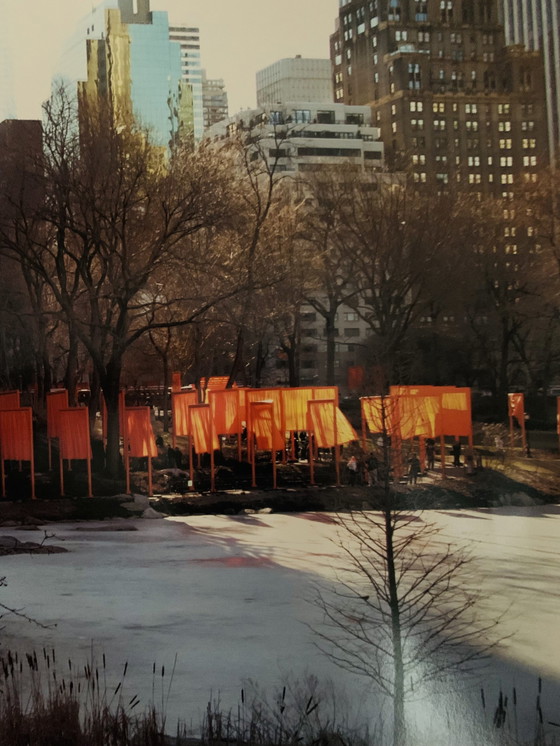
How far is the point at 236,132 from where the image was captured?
3588 cm

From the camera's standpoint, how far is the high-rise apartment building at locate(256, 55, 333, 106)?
28347 mm

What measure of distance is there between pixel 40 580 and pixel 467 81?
85.0 ft

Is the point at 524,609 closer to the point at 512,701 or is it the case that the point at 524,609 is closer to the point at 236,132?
the point at 512,701

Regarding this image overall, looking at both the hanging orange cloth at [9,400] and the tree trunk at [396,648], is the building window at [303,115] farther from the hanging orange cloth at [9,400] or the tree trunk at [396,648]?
the tree trunk at [396,648]

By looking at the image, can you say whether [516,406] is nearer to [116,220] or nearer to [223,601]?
[116,220]

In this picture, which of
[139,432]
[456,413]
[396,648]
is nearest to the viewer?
[396,648]

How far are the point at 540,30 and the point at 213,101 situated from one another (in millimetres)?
14365

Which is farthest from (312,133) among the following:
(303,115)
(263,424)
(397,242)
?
(263,424)

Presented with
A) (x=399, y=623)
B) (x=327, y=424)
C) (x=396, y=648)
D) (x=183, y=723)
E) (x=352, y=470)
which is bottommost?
(x=183, y=723)

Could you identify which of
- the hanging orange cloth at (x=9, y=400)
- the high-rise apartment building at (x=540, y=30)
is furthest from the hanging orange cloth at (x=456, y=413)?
the hanging orange cloth at (x=9, y=400)

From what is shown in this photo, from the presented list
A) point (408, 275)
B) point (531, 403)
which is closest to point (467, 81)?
point (408, 275)

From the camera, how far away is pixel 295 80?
104 feet

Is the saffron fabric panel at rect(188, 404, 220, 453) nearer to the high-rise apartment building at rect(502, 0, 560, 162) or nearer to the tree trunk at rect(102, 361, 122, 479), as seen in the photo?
the tree trunk at rect(102, 361, 122, 479)

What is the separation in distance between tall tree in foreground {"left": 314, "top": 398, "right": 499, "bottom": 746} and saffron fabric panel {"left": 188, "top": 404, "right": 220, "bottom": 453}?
9137 millimetres
